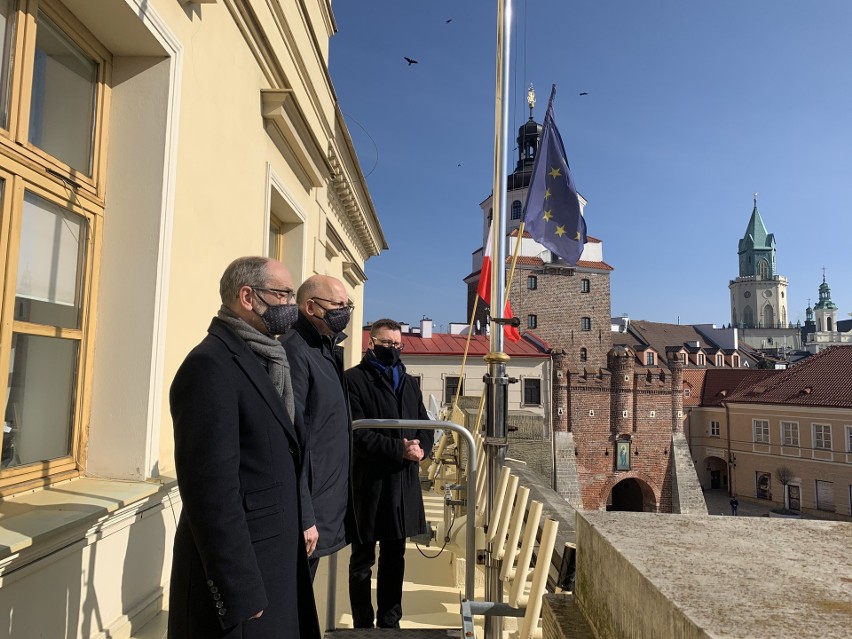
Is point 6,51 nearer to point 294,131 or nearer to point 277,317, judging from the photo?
point 277,317

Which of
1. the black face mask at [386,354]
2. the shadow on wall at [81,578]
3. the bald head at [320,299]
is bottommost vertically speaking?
the shadow on wall at [81,578]

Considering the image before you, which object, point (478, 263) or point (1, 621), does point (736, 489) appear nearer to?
point (478, 263)

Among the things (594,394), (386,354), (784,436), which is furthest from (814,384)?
(386,354)

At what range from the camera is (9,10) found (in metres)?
2.02

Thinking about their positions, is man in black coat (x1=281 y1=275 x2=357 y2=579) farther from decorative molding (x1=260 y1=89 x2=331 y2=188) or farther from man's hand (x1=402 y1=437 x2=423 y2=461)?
decorative molding (x1=260 y1=89 x2=331 y2=188)

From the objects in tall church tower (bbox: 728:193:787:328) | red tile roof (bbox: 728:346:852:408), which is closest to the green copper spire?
tall church tower (bbox: 728:193:787:328)

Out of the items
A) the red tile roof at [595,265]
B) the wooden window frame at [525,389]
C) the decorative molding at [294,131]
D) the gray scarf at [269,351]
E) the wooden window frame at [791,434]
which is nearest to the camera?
the gray scarf at [269,351]

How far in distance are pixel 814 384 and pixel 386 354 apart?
4357 cm

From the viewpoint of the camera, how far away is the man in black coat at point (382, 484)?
3154 millimetres

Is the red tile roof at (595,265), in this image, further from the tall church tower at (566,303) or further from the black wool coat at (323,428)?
the black wool coat at (323,428)

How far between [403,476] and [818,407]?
4195cm

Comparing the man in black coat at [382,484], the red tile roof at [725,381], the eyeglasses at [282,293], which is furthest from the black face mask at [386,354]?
the red tile roof at [725,381]

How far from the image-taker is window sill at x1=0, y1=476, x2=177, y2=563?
1.74m

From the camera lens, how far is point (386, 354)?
336 centimetres
